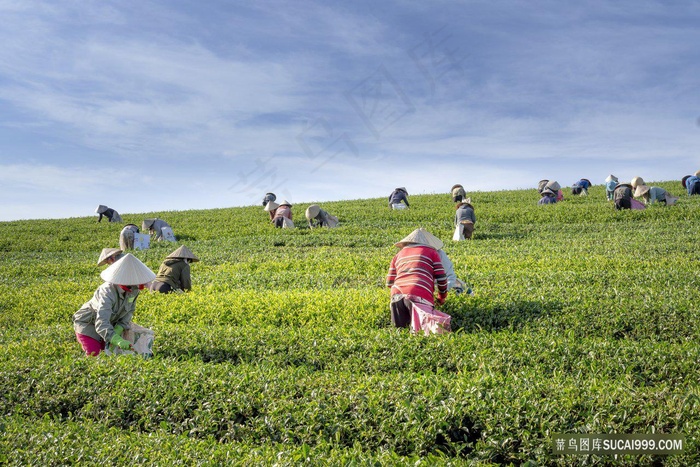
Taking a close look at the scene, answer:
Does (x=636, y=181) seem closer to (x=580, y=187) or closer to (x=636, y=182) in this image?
(x=636, y=182)

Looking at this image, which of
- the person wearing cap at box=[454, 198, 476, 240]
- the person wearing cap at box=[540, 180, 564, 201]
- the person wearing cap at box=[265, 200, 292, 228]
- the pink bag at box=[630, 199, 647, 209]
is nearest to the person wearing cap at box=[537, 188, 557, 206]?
the person wearing cap at box=[540, 180, 564, 201]

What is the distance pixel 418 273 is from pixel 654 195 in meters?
23.8

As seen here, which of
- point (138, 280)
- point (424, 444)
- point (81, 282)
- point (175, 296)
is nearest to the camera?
point (424, 444)

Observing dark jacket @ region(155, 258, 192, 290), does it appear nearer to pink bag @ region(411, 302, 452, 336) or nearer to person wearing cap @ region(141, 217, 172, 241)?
pink bag @ region(411, 302, 452, 336)

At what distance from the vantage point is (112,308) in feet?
26.9

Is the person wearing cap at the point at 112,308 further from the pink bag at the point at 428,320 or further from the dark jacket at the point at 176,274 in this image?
the dark jacket at the point at 176,274

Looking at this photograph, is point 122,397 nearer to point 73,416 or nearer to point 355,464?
point 73,416

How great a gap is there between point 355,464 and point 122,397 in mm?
3115

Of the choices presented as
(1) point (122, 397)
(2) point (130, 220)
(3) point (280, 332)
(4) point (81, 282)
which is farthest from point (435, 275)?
(2) point (130, 220)

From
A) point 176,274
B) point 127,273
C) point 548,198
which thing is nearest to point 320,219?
point 548,198

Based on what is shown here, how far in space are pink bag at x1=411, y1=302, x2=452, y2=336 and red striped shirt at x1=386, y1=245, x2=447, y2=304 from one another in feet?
0.73

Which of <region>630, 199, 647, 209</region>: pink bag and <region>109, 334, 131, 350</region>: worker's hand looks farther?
<region>630, 199, 647, 209</region>: pink bag

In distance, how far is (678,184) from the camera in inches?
1459

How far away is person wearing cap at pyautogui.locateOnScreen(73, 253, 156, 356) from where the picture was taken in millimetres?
8008
